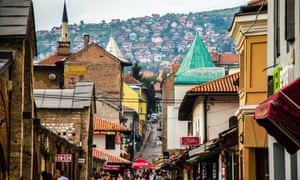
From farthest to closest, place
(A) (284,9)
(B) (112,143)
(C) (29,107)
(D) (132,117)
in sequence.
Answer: (D) (132,117) → (B) (112,143) → (C) (29,107) → (A) (284,9)

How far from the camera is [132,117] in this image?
445 feet

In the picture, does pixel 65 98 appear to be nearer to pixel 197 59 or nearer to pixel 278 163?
pixel 197 59

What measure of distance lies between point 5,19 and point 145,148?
126135 millimetres

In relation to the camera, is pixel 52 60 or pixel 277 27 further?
pixel 52 60

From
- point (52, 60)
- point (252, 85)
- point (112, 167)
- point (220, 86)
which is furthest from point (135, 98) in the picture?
point (252, 85)

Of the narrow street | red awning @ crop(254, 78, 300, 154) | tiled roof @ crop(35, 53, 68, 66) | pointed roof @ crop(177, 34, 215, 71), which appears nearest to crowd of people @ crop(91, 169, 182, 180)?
pointed roof @ crop(177, 34, 215, 71)

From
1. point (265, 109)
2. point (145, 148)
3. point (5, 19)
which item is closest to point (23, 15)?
point (5, 19)

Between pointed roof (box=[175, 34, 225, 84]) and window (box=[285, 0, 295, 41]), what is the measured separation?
165 ft

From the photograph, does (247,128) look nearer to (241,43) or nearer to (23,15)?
(241,43)

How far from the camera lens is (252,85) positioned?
96.5ft

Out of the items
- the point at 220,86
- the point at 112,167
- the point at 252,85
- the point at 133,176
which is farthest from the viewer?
the point at 133,176

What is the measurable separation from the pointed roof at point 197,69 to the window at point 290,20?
50384mm

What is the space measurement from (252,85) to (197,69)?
4510 centimetres

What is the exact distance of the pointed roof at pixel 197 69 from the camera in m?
70.9
